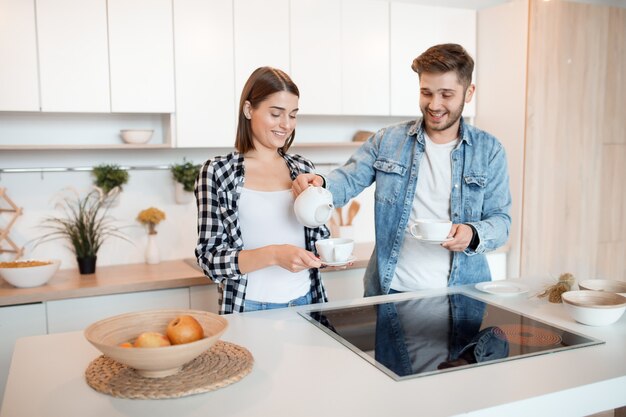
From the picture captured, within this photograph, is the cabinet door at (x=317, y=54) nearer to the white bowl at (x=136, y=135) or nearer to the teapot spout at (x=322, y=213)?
the white bowl at (x=136, y=135)

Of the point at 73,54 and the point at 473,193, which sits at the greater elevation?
the point at 73,54

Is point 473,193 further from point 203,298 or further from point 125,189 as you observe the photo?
point 125,189

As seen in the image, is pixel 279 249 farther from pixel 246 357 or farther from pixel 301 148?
pixel 301 148

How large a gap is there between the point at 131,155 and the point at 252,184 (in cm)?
147

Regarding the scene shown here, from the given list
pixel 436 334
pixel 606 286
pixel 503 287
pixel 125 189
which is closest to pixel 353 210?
pixel 125 189

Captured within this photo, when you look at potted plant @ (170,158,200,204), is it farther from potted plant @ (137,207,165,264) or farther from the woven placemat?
the woven placemat

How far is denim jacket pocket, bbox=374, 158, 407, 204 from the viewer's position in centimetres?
207

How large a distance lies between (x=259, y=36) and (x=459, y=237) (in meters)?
1.63

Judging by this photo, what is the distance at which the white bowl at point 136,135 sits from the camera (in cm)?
287

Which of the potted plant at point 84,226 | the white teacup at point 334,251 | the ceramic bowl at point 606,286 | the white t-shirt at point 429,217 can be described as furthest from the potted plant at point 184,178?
the ceramic bowl at point 606,286

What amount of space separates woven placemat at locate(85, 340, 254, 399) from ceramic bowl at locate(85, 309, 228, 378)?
3 cm

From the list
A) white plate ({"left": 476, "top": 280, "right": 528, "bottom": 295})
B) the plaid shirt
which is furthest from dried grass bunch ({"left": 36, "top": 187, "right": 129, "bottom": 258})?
white plate ({"left": 476, "top": 280, "right": 528, "bottom": 295})

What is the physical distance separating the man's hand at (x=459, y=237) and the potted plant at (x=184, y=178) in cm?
163

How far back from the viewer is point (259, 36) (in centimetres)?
292
